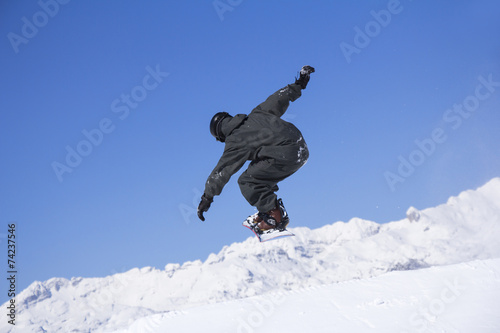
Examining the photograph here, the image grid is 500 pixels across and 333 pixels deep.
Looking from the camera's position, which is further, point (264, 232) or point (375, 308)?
point (375, 308)

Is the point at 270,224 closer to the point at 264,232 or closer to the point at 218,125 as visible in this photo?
the point at 264,232

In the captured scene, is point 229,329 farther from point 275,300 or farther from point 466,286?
point 466,286

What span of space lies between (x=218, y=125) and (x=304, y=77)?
1745 mm

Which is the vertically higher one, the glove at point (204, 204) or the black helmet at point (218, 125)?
the black helmet at point (218, 125)

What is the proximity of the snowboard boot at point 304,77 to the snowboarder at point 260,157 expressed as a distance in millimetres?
690

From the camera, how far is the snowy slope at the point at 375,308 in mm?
14930

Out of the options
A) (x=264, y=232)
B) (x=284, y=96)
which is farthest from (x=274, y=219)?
(x=284, y=96)

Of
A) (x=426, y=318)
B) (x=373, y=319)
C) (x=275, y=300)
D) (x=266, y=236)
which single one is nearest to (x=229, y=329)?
(x=275, y=300)

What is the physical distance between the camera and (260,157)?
6363mm

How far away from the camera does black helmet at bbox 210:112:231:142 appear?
6.55m

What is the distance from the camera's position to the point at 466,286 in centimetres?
1720

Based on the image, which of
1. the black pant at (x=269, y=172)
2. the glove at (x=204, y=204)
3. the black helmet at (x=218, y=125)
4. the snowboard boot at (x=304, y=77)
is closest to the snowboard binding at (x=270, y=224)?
the black pant at (x=269, y=172)

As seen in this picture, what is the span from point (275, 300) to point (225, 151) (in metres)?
24.3

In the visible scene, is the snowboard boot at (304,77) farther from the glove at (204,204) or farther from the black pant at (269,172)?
the glove at (204,204)
